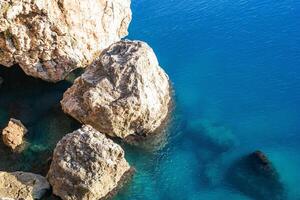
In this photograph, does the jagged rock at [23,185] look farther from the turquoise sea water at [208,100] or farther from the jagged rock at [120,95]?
the jagged rock at [120,95]

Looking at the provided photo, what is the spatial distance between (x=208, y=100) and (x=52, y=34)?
1550 cm

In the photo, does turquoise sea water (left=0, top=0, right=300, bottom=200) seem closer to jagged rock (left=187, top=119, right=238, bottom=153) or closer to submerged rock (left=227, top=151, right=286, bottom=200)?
jagged rock (left=187, top=119, right=238, bottom=153)

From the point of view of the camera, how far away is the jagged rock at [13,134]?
119 ft

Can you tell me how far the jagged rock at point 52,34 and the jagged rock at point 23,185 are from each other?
37.1 feet

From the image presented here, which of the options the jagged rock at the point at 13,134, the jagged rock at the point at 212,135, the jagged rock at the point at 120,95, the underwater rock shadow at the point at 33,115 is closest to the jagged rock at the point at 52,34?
the underwater rock shadow at the point at 33,115

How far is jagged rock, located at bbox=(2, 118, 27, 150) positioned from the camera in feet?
119

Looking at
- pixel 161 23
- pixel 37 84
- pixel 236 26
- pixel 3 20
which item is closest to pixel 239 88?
pixel 236 26

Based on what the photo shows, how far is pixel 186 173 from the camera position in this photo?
3488 cm

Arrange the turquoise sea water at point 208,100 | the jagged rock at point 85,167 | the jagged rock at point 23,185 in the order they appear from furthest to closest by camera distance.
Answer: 1. the turquoise sea water at point 208,100
2. the jagged rock at point 85,167
3. the jagged rock at point 23,185

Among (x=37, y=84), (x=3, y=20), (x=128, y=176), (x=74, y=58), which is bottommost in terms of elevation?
(x=128, y=176)

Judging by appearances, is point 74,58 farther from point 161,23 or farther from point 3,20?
point 161,23

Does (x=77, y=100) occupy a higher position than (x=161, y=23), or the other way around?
(x=161, y=23)

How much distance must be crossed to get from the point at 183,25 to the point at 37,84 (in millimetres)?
19406

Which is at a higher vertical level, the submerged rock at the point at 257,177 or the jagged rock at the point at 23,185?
the submerged rock at the point at 257,177
